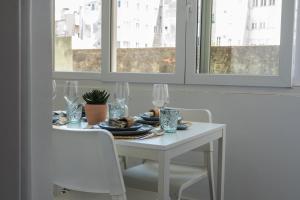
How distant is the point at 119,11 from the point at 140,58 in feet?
1.39

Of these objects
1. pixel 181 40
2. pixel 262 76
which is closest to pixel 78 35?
pixel 181 40

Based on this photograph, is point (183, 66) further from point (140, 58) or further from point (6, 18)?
point (6, 18)

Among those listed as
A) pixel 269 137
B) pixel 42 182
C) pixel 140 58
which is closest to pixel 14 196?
pixel 42 182

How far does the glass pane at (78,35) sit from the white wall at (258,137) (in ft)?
3.19

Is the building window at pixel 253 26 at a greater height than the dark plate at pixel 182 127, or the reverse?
the building window at pixel 253 26

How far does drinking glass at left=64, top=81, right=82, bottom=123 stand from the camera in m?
1.90

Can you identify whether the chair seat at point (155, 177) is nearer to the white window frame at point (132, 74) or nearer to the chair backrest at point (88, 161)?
the chair backrest at point (88, 161)

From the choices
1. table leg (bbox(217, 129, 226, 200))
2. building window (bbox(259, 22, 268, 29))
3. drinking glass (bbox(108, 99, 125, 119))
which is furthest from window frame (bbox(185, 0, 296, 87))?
drinking glass (bbox(108, 99, 125, 119))

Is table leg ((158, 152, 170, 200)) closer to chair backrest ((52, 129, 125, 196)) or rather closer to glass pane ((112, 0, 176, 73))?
chair backrest ((52, 129, 125, 196))

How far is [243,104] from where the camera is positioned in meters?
2.41

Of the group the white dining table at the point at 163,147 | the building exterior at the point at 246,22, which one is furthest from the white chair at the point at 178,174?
the building exterior at the point at 246,22

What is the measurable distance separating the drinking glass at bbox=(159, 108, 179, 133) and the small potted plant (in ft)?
1.16

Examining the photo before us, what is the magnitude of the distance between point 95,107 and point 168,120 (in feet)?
1.34

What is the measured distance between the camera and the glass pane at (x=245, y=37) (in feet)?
7.72
